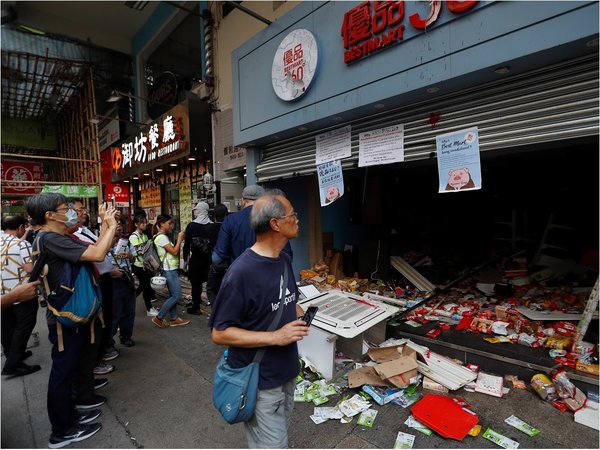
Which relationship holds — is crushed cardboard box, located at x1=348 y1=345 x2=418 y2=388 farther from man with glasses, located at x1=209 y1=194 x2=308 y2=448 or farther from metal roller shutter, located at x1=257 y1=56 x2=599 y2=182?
metal roller shutter, located at x1=257 y1=56 x2=599 y2=182

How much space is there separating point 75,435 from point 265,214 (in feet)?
8.89

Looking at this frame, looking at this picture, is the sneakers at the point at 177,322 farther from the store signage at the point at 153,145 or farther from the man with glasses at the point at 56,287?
the store signage at the point at 153,145

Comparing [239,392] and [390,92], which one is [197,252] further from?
[239,392]

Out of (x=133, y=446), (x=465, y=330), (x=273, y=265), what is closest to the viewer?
(x=273, y=265)

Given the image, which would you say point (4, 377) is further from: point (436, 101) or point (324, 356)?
point (436, 101)

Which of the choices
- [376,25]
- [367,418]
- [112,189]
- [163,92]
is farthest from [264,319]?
[112,189]

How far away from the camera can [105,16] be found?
37.6ft

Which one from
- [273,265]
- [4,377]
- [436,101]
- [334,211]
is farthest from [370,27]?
[4,377]

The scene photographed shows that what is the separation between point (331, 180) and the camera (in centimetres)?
440

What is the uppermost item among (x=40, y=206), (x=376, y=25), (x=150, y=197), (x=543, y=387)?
(x=376, y=25)

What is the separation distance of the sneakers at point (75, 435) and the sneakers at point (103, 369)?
1.08 metres

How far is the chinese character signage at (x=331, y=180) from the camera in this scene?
14.1 feet

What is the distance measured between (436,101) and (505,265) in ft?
13.9

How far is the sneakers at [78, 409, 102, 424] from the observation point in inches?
115
